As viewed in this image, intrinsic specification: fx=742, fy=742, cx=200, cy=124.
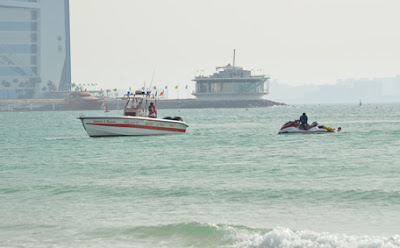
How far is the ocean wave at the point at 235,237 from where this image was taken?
53.9ft

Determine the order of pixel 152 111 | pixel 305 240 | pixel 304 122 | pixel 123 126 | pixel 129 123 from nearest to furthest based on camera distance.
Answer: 1. pixel 305 240
2. pixel 129 123
3. pixel 123 126
4. pixel 152 111
5. pixel 304 122

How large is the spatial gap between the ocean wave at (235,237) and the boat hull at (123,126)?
109ft

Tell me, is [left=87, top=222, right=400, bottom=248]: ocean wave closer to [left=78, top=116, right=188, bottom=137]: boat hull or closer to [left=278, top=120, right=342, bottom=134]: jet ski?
[left=78, top=116, right=188, bottom=137]: boat hull

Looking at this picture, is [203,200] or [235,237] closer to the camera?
[235,237]

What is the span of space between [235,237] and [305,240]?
176 centimetres

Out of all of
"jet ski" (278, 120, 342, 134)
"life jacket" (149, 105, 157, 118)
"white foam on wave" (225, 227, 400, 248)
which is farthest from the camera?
"jet ski" (278, 120, 342, 134)

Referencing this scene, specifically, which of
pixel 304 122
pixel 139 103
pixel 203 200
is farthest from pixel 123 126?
pixel 203 200

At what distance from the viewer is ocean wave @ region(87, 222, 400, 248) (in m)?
16.4

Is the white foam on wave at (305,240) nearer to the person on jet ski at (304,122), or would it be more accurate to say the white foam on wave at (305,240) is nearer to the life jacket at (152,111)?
the life jacket at (152,111)

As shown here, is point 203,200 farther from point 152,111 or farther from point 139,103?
point 152,111

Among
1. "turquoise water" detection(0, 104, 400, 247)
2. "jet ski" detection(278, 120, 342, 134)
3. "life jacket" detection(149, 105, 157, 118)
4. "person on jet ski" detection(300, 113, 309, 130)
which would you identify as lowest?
"turquoise water" detection(0, 104, 400, 247)

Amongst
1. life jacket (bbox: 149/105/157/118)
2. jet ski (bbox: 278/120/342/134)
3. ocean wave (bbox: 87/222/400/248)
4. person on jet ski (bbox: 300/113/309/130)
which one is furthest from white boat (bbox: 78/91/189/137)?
ocean wave (bbox: 87/222/400/248)

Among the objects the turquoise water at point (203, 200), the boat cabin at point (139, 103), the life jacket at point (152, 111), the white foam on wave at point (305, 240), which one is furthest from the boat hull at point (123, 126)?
the white foam on wave at point (305, 240)

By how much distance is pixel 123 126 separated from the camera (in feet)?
171
